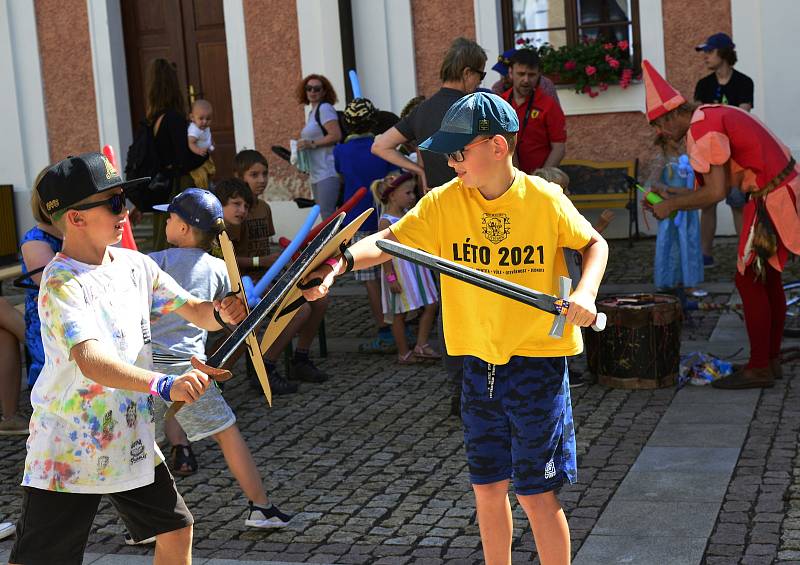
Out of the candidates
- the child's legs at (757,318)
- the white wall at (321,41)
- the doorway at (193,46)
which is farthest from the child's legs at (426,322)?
the doorway at (193,46)

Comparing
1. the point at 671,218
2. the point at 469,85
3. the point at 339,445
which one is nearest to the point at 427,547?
the point at 339,445

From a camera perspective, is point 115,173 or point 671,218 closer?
point 115,173

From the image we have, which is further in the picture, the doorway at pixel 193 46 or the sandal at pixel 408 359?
the doorway at pixel 193 46

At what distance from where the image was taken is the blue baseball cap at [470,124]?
12.4 ft

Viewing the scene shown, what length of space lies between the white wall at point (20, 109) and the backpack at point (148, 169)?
→ 21.2ft

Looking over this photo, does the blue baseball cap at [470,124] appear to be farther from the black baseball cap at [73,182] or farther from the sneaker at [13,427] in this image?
the sneaker at [13,427]

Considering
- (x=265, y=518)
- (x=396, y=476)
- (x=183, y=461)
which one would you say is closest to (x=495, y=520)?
(x=265, y=518)

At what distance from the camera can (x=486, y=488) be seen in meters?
3.95

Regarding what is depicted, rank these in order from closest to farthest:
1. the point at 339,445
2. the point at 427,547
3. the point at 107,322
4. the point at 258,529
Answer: the point at 107,322, the point at 427,547, the point at 258,529, the point at 339,445

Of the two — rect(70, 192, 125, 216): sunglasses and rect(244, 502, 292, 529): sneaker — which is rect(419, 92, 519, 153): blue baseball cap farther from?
rect(244, 502, 292, 529): sneaker

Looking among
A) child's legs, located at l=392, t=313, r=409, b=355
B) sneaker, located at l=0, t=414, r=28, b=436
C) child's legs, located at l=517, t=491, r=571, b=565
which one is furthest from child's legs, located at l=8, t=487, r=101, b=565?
child's legs, located at l=392, t=313, r=409, b=355

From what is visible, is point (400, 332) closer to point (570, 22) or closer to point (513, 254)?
point (513, 254)

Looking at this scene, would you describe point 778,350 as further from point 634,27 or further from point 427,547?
point 634,27

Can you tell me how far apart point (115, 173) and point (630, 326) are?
408 centimetres
